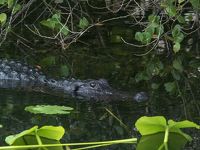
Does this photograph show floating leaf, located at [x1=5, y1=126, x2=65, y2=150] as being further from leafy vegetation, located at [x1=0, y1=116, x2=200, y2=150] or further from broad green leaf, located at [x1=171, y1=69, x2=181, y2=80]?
broad green leaf, located at [x1=171, y1=69, x2=181, y2=80]

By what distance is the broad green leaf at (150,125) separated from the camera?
2586mm

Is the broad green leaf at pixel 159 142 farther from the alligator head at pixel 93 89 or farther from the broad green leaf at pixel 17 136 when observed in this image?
the alligator head at pixel 93 89

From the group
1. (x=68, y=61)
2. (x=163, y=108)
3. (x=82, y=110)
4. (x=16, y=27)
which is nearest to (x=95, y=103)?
(x=82, y=110)

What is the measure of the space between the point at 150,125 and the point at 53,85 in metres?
1.65

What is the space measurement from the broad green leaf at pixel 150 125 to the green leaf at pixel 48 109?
0.82 meters

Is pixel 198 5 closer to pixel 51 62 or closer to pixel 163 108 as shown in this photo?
pixel 163 108

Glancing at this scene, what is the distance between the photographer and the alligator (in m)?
3.89

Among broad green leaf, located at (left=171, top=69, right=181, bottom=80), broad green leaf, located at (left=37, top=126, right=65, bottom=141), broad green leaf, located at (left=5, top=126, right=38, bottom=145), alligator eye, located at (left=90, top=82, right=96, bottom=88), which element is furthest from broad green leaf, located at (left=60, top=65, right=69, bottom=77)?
broad green leaf, located at (left=5, top=126, right=38, bottom=145)

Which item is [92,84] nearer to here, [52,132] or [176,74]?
[176,74]

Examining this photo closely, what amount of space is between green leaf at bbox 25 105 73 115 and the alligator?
0.43 meters

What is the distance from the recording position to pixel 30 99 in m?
3.78

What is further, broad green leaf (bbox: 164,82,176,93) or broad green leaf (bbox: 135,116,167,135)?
broad green leaf (bbox: 164,82,176,93)

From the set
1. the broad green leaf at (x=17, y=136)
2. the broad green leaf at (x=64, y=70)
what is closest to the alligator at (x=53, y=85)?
the broad green leaf at (x=64, y=70)

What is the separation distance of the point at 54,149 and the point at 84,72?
1.84 m
